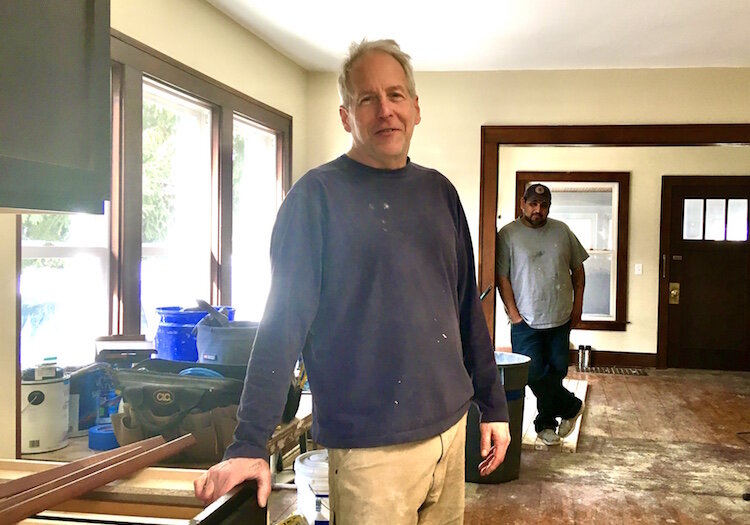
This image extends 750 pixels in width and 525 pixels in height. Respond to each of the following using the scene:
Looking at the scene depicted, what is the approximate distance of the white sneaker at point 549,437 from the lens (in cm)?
437

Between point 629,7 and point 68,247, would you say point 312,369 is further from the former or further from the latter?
point 629,7

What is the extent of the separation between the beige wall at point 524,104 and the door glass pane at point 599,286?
9.16 ft

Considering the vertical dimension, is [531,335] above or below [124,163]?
below

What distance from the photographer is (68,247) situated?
307 cm

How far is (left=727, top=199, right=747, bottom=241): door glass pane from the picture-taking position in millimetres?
7539

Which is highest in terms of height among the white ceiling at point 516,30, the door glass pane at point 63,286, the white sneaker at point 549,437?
the white ceiling at point 516,30

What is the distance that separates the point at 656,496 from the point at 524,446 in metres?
0.97

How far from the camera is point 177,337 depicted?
3.00 m

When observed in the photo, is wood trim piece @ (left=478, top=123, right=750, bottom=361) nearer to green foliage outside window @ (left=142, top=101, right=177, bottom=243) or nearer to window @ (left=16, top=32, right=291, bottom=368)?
window @ (left=16, top=32, right=291, bottom=368)

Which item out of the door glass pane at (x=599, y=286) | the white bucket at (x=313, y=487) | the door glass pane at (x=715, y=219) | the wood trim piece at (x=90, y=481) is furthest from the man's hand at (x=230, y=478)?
the door glass pane at (x=715, y=219)

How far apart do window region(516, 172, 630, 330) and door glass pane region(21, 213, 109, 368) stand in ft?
17.8

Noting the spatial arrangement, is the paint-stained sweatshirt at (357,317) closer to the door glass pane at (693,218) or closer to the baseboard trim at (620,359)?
the baseboard trim at (620,359)

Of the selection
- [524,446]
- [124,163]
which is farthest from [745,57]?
[124,163]

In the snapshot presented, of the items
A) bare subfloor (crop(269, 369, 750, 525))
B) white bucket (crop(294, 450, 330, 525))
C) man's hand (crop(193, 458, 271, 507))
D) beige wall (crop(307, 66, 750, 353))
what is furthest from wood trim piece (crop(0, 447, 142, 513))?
beige wall (crop(307, 66, 750, 353))
